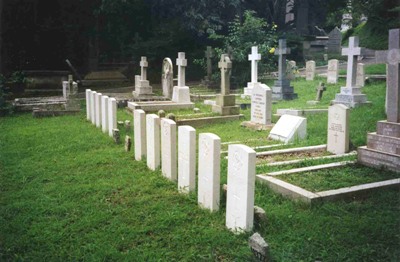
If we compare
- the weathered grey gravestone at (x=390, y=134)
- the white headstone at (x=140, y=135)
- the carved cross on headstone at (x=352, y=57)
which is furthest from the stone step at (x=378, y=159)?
the carved cross on headstone at (x=352, y=57)

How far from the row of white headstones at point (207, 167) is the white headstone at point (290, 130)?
279cm

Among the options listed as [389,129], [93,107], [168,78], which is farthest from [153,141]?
[168,78]

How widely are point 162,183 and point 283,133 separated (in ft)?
10.9

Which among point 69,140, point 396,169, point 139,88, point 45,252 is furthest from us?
point 139,88

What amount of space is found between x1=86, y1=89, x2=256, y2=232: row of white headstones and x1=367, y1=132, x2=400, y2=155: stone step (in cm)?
281

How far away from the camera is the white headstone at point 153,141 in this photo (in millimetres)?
6387

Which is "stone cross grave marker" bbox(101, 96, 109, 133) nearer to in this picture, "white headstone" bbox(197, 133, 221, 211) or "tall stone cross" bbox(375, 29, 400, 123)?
"white headstone" bbox(197, 133, 221, 211)

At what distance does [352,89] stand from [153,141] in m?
8.44

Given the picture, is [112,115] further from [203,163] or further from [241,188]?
[241,188]

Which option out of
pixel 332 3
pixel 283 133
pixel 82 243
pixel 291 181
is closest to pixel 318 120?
pixel 283 133

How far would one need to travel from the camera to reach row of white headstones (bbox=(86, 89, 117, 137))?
30.3 feet

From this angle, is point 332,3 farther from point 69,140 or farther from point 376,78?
point 69,140

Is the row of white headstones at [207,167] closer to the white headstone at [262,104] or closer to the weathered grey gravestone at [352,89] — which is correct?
the white headstone at [262,104]

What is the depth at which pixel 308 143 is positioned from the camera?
25.9 feet
